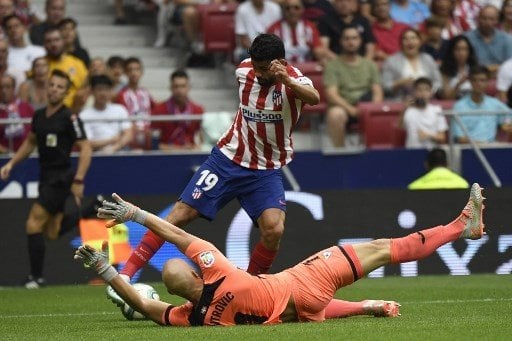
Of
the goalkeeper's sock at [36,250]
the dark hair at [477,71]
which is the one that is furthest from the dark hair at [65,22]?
the dark hair at [477,71]

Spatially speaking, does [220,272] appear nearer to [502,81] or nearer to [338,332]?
[338,332]

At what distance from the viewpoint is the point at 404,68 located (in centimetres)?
1902

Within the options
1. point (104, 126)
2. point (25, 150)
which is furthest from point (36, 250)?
point (104, 126)

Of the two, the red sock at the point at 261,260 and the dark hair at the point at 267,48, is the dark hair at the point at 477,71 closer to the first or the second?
the red sock at the point at 261,260

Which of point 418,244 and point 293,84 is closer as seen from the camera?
point 418,244

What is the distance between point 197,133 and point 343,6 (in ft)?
11.9

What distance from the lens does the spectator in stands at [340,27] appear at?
19.5 metres

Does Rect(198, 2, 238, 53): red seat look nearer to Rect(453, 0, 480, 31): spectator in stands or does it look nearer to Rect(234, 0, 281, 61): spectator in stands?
Rect(234, 0, 281, 61): spectator in stands

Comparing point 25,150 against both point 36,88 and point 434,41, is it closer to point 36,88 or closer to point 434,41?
point 36,88

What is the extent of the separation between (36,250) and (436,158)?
505 centimetres

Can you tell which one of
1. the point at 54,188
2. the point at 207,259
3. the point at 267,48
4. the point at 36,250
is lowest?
the point at 36,250

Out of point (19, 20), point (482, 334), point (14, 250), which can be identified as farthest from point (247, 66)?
point (19, 20)

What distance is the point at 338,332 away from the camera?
9.12m

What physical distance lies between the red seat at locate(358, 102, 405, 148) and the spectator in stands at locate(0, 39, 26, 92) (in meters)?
4.61
